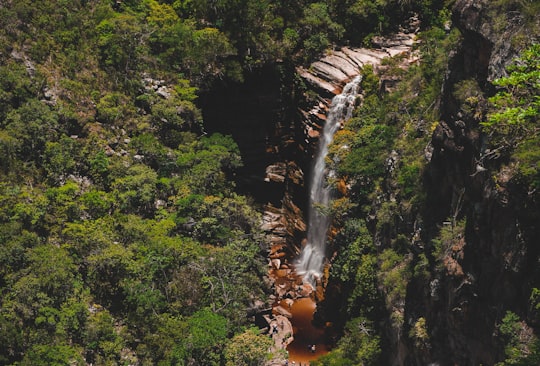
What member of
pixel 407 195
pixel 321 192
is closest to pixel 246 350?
pixel 407 195

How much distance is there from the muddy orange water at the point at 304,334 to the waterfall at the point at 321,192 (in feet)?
9.33

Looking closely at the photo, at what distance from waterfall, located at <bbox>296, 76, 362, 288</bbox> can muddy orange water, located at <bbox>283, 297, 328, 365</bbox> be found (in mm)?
2844

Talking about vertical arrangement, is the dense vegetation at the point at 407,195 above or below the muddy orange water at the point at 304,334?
above

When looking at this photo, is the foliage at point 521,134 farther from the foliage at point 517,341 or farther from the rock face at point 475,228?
the foliage at point 517,341

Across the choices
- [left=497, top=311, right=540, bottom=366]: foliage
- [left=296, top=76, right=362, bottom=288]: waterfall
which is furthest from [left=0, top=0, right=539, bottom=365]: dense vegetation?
[left=497, top=311, right=540, bottom=366]: foliage

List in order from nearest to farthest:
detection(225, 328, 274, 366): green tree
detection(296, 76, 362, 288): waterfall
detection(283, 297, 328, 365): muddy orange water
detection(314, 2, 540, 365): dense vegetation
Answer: detection(314, 2, 540, 365): dense vegetation → detection(225, 328, 274, 366): green tree → detection(283, 297, 328, 365): muddy orange water → detection(296, 76, 362, 288): waterfall

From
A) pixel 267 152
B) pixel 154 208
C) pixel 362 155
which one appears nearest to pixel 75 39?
pixel 154 208

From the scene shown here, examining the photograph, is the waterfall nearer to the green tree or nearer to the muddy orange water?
the muddy orange water

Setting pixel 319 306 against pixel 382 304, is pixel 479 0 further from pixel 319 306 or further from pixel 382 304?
pixel 319 306

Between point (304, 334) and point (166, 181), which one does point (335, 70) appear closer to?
point (166, 181)

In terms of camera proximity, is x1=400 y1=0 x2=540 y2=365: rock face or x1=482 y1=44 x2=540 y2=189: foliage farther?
x1=400 y1=0 x2=540 y2=365: rock face

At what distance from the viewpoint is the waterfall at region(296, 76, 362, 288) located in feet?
168

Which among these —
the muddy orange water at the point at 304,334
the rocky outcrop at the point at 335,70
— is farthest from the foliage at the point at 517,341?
the rocky outcrop at the point at 335,70

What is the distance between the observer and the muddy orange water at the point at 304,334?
42222mm
